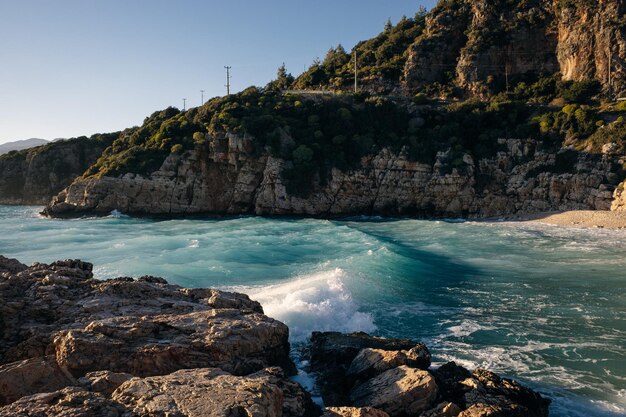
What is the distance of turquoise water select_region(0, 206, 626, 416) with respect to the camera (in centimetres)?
1120

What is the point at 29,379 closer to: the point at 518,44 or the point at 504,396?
the point at 504,396

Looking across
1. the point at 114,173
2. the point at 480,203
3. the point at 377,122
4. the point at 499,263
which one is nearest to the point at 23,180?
the point at 114,173

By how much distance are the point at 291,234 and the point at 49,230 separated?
21.0 meters

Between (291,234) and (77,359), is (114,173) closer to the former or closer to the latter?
(291,234)

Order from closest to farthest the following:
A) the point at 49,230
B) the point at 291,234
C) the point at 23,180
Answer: the point at 291,234 < the point at 49,230 < the point at 23,180

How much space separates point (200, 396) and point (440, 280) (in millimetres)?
14932

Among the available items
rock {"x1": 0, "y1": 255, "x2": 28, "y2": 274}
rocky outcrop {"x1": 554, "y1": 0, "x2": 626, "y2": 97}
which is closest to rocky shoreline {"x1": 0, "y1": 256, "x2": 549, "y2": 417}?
rock {"x1": 0, "y1": 255, "x2": 28, "y2": 274}

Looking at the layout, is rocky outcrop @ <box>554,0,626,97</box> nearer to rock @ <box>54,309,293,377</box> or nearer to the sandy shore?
the sandy shore

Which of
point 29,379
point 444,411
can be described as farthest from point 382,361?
point 29,379

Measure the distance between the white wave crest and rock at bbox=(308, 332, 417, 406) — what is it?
5.56 ft

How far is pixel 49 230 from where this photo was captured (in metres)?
37.1

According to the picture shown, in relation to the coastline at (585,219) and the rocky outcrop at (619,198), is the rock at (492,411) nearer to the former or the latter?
the coastline at (585,219)

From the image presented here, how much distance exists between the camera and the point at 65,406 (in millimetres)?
5469

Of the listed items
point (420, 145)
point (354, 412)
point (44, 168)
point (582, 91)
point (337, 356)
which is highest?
point (582, 91)
